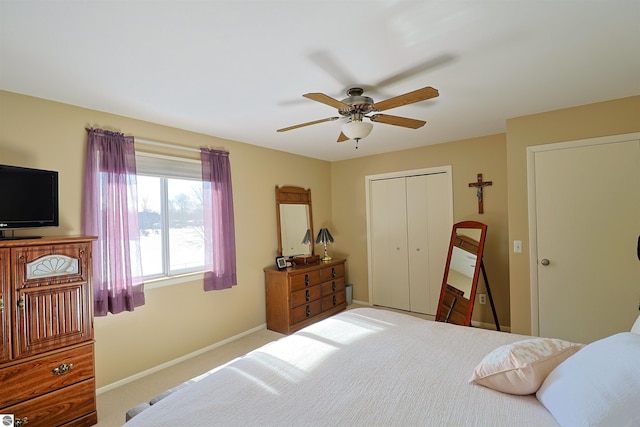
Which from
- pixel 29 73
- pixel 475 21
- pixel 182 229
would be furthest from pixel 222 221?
pixel 475 21

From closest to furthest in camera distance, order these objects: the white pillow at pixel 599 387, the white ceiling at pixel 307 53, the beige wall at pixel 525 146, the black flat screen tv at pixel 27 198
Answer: the white pillow at pixel 599 387 < the white ceiling at pixel 307 53 < the black flat screen tv at pixel 27 198 < the beige wall at pixel 525 146

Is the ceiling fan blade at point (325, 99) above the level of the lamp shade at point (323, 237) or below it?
above

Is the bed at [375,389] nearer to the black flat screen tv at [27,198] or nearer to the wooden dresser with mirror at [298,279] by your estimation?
the black flat screen tv at [27,198]

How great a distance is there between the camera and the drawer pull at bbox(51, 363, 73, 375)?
1996 millimetres

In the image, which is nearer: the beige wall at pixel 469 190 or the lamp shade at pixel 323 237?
the beige wall at pixel 469 190

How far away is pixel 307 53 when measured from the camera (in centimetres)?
173

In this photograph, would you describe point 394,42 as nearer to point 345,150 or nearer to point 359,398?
point 359,398

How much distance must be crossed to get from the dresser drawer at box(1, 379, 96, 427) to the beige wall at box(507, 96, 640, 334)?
3.65 m

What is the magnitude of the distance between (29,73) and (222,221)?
1954mm

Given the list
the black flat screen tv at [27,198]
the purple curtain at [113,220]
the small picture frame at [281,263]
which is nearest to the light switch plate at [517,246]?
the small picture frame at [281,263]

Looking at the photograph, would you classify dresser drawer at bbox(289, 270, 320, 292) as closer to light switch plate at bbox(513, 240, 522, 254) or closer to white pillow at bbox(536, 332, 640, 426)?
light switch plate at bbox(513, 240, 522, 254)

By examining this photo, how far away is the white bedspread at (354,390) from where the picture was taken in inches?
44.2

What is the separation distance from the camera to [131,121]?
2.79 metres

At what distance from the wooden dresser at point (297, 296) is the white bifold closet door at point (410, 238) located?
0.88m
